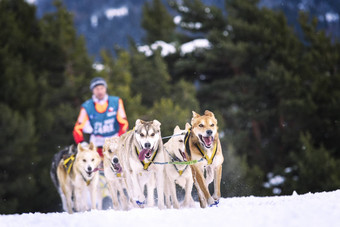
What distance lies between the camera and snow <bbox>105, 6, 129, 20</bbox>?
118 meters

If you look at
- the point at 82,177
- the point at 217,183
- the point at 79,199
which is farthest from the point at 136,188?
the point at 79,199

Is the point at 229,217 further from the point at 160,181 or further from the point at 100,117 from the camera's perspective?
the point at 100,117

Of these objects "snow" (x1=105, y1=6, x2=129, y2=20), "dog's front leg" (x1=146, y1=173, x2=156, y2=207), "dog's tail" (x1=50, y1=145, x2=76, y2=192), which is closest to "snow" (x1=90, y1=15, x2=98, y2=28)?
"snow" (x1=105, y1=6, x2=129, y2=20)

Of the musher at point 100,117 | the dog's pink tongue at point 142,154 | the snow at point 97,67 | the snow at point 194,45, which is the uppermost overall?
the snow at point 194,45

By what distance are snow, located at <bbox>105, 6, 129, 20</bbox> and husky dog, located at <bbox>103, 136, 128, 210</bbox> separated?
113 m

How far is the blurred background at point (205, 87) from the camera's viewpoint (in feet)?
59.4

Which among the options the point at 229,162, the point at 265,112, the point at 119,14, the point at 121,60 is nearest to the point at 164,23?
the point at 121,60

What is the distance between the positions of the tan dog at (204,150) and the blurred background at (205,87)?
10.1 meters

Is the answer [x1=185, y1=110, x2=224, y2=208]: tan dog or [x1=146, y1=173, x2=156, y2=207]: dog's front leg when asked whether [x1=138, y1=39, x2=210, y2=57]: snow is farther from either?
[x1=185, y1=110, x2=224, y2=208]: tan dog

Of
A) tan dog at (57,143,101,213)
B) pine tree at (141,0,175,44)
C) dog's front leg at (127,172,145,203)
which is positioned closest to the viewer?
dog's front leg at (127,172,145,203)

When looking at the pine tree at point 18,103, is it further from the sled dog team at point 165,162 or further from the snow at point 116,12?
the snow at point 116,12

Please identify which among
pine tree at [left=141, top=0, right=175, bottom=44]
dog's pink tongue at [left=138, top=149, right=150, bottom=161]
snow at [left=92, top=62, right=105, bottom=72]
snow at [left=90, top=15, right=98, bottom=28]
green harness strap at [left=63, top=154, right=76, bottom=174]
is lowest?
green harness strap at [left=63, top=154, right=76, bottom=174]

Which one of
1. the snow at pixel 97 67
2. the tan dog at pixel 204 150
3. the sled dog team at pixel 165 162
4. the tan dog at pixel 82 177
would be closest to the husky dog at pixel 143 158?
the sled dog team at pixel 165 162

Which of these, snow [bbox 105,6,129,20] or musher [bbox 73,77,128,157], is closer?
musher [bbox 73,77,128,157]
